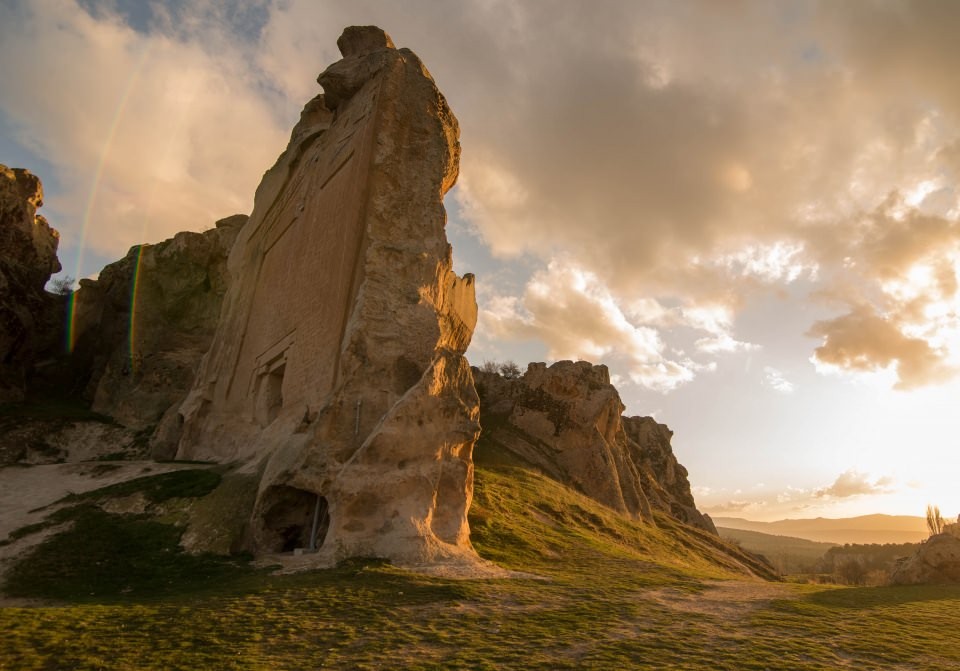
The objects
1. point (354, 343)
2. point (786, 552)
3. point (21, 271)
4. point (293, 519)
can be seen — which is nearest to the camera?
point (293, 519)

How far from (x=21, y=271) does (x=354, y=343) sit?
84.7 ft

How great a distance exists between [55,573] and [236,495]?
358 cm

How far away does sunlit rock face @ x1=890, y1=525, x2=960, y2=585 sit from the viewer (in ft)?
41.5

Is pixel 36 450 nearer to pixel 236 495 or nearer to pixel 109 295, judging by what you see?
pixel 109 295

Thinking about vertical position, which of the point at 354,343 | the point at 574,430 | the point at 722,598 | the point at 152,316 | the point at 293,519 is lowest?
the point at 722,598

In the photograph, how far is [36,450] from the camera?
2344 cm

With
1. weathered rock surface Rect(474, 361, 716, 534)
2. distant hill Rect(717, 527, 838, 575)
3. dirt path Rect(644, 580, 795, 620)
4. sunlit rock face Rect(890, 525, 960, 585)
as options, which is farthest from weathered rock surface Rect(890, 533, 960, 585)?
distant hill Rect(717, 527, 838, 575)

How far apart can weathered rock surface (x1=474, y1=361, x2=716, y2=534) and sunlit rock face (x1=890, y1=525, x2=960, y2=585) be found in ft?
37.3

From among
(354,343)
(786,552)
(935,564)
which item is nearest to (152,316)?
(354,343)

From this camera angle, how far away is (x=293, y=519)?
12.0m

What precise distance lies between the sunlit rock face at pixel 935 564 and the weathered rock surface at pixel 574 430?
11.4 meters

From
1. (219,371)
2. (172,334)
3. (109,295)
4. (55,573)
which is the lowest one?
(55,573)

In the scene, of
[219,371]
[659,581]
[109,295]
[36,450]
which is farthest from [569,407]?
[109,295]

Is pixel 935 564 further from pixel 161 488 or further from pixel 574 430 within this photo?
pixel 161 488
